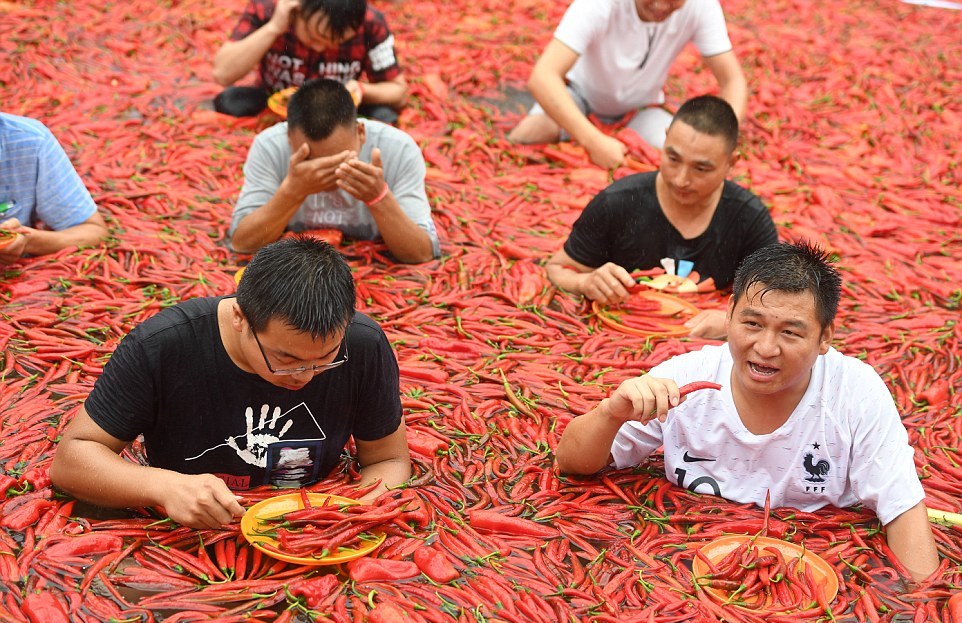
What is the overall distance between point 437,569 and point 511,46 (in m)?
6.62

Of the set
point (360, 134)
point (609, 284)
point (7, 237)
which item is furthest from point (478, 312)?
point (7, 237)

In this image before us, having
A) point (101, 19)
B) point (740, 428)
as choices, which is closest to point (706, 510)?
point (740, 428)

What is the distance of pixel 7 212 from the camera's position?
491cm

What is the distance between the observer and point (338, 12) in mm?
6266

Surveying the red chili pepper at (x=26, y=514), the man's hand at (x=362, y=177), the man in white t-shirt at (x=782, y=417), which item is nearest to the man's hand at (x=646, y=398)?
the man in white t-shirt at (x=782, y=417)

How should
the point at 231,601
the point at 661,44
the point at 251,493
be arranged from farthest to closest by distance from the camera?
1. the point at 661,44
2. the point at 251,493
3. the point at 231,601

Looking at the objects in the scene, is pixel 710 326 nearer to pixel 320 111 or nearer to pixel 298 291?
pixel 320 111

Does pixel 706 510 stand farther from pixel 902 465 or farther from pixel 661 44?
pixel 661 44

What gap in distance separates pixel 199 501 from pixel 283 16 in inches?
169

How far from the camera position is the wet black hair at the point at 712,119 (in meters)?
4.78

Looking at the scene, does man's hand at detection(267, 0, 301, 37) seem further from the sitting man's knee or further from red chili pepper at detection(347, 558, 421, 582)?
red chili pepper at detection(347, 558, 421, 582)

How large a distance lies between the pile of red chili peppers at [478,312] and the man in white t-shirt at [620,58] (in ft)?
0.96

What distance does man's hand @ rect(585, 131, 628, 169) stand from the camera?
268 inches

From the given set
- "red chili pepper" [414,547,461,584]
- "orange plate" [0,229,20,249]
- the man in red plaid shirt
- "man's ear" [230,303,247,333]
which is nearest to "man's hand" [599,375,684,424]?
"red chili pepper" [414,547,461,584]
